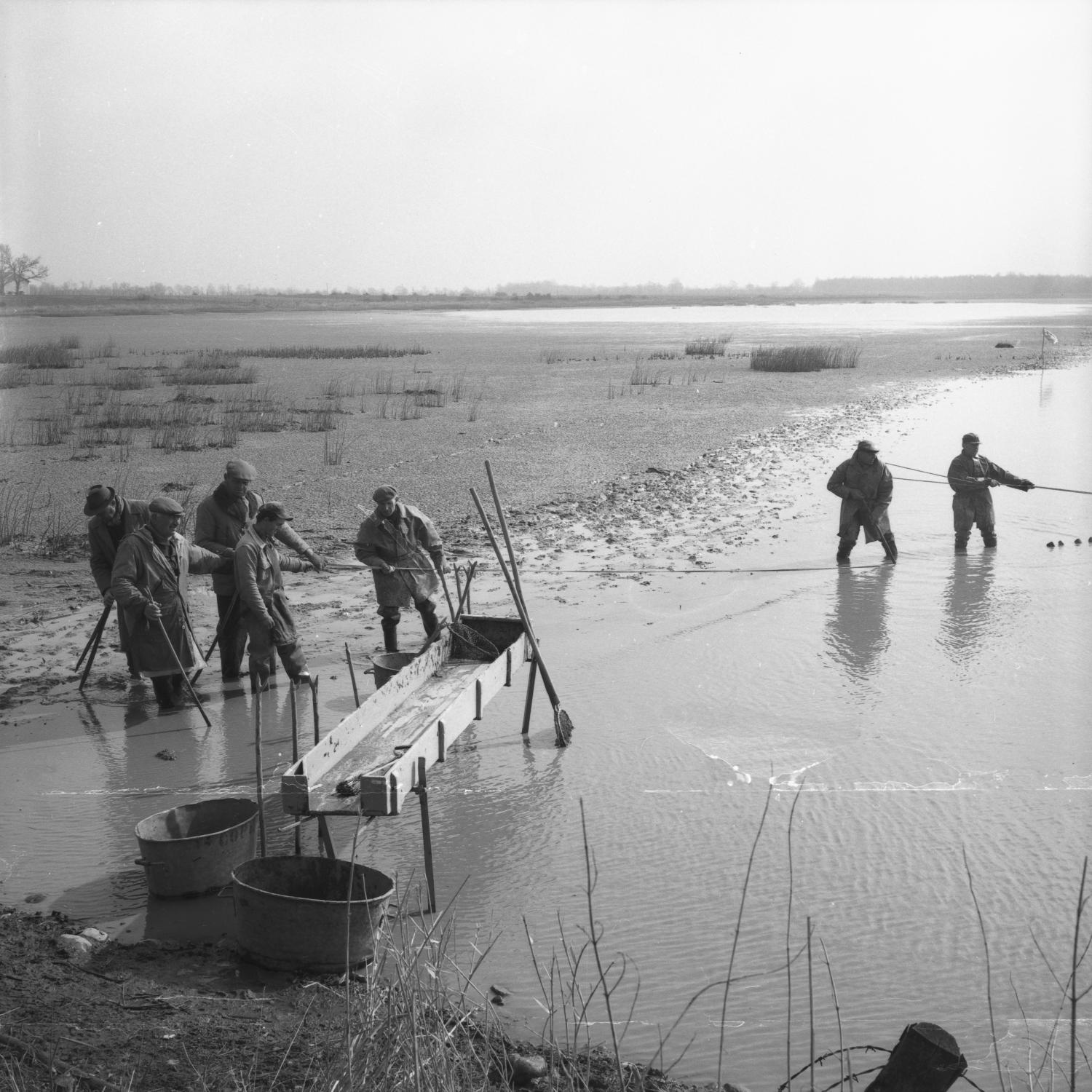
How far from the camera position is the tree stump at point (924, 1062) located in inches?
131

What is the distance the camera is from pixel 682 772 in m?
7.14

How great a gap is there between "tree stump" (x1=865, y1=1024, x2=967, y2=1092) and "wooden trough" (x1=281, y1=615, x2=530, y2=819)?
194cm

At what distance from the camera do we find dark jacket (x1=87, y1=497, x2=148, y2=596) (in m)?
8.03

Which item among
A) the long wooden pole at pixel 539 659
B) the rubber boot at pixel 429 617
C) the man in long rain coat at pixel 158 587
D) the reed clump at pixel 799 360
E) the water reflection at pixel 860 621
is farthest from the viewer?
the reed clump at pixel 799 360

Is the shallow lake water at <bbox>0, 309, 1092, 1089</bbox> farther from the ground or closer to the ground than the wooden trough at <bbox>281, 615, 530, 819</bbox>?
closer to the ground

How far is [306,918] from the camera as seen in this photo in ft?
15.2

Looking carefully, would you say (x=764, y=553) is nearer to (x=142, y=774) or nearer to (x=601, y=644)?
(x=601, y=644)

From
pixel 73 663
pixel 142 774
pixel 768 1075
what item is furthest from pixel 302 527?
pixel 768 1075

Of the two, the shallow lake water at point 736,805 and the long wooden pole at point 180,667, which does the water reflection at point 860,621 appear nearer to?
the shallow lake water at point 736,805

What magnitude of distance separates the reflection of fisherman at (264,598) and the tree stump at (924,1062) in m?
4.99

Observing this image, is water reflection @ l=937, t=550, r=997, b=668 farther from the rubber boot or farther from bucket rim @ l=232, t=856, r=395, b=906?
bucket rim @ l=232, t=856, r=395, b=906

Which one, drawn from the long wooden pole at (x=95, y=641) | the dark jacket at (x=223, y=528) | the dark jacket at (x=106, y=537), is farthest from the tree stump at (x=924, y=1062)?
the dark jacket at (x=106, y=537)

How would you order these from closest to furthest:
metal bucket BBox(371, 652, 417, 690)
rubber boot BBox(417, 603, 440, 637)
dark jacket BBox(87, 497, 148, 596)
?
metal bucket BBox(371, 652, 417, 690) → dark jacket BBox(87, 497, 148, 596) → rubber boot BBox(417, 603, 440, 637)

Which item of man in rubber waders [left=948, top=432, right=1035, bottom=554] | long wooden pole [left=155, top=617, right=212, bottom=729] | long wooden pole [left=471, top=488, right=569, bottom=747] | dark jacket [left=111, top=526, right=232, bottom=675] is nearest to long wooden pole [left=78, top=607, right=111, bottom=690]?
dark jacket [left=111, top=526, right=232, bottom=675]
